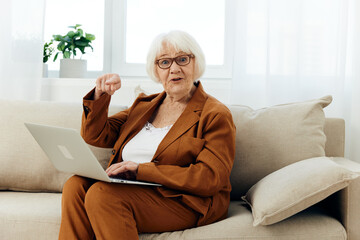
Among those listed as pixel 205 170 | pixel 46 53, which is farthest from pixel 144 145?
pixel 46 53

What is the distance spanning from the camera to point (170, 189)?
1.42 metres

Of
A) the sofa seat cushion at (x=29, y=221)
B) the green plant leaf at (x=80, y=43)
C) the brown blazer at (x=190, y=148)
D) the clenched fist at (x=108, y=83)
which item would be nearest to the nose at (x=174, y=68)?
the brown blazer at (x=190, y=148)

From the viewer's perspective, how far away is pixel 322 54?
220 centimetres

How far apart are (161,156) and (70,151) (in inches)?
14.7

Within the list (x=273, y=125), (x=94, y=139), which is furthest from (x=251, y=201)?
(x=94, y=139)

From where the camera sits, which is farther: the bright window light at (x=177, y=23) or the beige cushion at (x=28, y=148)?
the bright window light at (x=177, y=23)

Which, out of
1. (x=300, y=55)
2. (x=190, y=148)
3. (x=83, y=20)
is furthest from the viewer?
(x=83, y=20)

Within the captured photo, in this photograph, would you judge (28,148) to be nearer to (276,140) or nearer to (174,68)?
(174,68)

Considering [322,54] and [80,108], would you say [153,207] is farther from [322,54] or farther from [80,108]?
[322,54]

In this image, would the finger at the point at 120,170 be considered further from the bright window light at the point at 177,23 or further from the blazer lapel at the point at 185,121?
the bright window light at the point at 177,23

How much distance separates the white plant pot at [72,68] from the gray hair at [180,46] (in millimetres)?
1074

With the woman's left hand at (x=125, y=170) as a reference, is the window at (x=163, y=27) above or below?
above

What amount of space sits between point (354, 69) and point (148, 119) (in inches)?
47.4

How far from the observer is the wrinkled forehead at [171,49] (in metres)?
1.65
